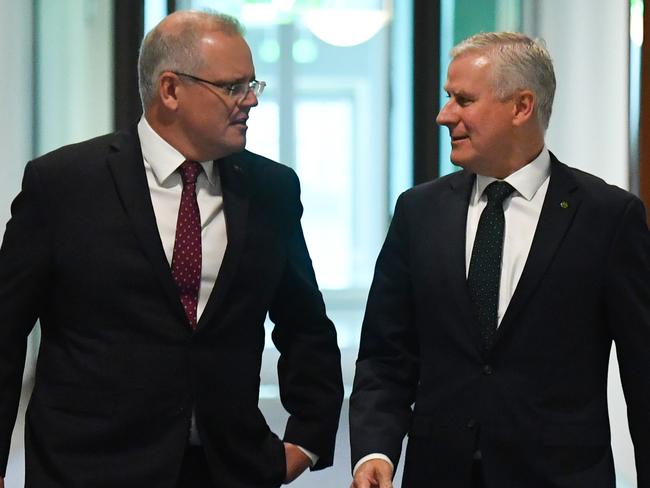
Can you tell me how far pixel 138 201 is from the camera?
7.16 feet

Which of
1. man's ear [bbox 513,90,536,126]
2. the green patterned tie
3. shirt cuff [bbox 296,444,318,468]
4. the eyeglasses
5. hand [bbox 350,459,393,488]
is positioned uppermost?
the eyeglasses

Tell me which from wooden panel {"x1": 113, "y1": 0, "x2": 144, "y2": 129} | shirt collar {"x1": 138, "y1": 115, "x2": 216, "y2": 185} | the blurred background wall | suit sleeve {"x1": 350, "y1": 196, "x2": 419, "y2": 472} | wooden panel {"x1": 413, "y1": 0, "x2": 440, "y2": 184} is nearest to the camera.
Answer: shirt collar {"x1": 138, "y1": 115, "x2": 216, "y2": 185}

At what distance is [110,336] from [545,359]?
0.84 meters

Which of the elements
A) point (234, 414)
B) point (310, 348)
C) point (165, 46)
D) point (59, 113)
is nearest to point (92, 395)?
point (234, 414)

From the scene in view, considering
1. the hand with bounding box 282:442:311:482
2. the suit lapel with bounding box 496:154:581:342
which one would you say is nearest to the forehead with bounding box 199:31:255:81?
the suit lapel with bounding box 496:154:581:342

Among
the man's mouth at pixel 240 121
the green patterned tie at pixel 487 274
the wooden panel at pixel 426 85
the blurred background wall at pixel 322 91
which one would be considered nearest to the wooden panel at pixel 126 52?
the blurred background wall at pixel 322 91

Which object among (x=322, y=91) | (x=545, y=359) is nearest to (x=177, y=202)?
(x=545, y=359)

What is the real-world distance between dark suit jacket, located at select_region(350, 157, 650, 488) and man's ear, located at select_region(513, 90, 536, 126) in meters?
0.14

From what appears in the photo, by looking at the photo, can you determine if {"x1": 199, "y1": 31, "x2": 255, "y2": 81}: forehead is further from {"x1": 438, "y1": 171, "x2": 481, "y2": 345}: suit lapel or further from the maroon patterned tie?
{"x1": 438, "y1": 171, "x2": 481, "y2": 345}: suit lapel

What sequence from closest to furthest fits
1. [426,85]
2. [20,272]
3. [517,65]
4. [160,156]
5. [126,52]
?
[20,272]
[160,156]
[517,65]
[126,52]
[426,85]

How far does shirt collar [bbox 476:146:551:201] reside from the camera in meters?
2.32

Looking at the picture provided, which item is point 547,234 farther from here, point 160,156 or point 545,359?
point 160,156

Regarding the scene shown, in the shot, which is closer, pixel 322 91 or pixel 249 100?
pixel 249 100

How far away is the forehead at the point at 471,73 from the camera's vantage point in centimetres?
234
